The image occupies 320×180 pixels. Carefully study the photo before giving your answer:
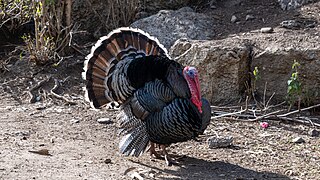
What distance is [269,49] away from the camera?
7.27 m

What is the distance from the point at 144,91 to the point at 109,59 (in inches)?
25.4

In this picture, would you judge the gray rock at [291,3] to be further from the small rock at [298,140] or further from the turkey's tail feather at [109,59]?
the turkey's tail feather at [109,59]

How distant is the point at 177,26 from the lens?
8.64 m

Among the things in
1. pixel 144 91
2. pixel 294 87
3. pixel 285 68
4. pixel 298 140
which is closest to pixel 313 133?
pixel 298 140

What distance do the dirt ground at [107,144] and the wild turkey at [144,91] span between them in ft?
1.03

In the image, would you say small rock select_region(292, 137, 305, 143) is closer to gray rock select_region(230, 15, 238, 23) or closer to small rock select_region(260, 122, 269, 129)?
small rock select_region(260, 122, 269, 129)

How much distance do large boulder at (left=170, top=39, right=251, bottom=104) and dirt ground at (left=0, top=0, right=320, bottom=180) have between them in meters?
0.55

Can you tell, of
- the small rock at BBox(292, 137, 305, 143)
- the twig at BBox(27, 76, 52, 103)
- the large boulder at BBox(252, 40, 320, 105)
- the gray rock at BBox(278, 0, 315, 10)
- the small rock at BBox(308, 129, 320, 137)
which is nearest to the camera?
the small rock at BBox(292, 137, 305, 143)

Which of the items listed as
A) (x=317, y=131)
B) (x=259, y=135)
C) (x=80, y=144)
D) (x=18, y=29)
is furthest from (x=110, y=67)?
(x=18, y=29)

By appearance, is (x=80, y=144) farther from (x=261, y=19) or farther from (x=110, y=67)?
(x=261, y=19)

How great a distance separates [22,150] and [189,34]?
11.0 ft

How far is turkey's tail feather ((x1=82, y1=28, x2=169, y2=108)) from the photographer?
6141mm

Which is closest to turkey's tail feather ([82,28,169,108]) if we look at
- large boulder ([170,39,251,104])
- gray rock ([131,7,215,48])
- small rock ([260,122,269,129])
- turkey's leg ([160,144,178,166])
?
turkey's leg ([160,144,178,166])

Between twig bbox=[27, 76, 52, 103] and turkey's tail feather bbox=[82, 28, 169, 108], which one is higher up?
turkey's tail feather bbox=[82, 28, 169, 108]
